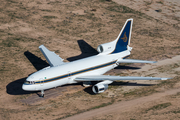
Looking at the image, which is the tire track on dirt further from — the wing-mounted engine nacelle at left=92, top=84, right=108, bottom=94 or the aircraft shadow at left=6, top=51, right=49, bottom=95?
the aircraft shadow at left=6, top=51, right=49, bottom=95

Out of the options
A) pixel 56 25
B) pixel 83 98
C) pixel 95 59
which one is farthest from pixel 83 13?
pixel 83 98

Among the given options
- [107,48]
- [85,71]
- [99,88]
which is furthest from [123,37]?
[99,88]

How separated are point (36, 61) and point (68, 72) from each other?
18.0 m

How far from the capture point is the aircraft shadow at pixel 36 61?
207 ft

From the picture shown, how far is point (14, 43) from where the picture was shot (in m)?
73.2

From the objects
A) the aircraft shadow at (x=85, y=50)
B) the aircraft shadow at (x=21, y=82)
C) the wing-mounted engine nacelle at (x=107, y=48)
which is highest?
the wing-mounted engine nacelle at (x=107, y=48)

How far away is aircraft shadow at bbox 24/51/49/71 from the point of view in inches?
2480

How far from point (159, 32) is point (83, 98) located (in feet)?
142

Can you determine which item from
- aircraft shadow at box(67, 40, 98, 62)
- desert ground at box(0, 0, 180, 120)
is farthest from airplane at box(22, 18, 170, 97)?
aircraft shadow at box(67, 40, 98, 62)

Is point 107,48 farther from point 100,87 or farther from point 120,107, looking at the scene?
point 120,107

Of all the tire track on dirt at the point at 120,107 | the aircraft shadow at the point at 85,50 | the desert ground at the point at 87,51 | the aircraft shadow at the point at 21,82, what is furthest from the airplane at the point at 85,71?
the aircraft shadow at the point at 85,50

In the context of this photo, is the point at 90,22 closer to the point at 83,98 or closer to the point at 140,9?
the point at 140,9

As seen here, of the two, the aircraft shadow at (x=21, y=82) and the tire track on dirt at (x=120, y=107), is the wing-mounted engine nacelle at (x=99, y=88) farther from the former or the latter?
the aircraft shadow at (x=21, y=82)

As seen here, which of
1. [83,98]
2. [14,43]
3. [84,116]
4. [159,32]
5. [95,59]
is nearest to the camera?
[84,116]
